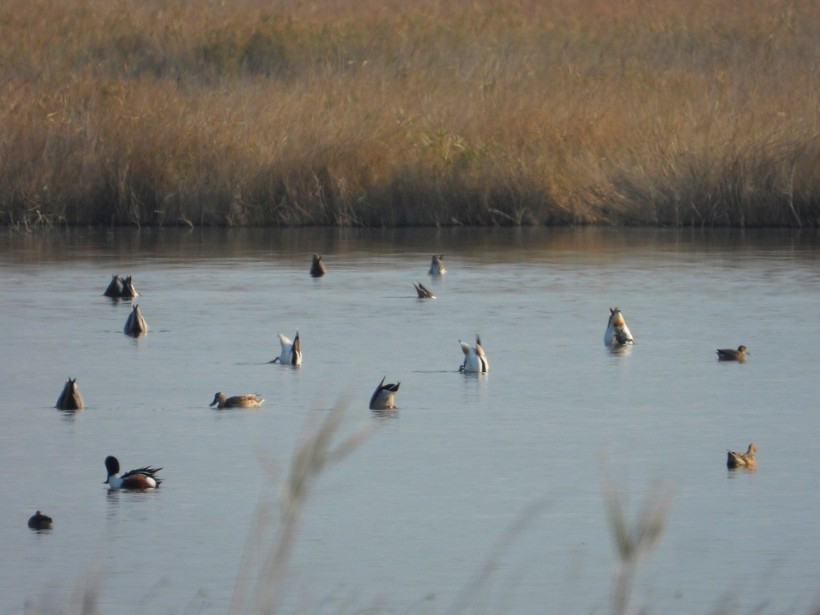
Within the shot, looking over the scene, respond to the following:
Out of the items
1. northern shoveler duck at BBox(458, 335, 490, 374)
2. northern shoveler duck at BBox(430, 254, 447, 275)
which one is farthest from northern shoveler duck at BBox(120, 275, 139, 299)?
northern shoveler duck at BBox(458, 335, 490, 374)

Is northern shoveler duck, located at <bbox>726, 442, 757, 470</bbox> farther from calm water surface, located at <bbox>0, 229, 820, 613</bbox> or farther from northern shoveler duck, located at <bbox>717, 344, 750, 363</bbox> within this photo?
northern shoveler duck, located at <bbox>717, 344, 750, 363</bbox>

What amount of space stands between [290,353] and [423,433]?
2861 mm

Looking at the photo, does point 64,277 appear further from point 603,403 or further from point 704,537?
point 704,537

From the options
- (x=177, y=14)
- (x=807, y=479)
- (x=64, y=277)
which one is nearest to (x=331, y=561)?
(x=807, y=479)

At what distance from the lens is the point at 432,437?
376 inches

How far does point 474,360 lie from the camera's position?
11789 millimetres

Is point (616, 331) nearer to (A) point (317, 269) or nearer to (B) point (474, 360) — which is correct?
(B) point (474, 360)

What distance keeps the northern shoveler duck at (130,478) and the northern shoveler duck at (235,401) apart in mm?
2023

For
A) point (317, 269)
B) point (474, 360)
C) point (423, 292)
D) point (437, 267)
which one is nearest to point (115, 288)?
point (317, 269)

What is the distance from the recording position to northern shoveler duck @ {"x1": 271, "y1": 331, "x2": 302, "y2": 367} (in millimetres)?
12297

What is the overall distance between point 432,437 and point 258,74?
2005 centimetres

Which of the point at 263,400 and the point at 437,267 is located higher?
the point at 437,267

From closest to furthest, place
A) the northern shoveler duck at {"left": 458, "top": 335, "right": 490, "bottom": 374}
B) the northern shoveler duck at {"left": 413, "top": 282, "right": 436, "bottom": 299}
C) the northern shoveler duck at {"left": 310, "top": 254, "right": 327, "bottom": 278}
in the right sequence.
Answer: the northern shoveler duck at {"left": 458, "top": 335, "right": 490, "bottom": 374}
the northern shoveler duck at {"left": 413, "top": 282, "right": 436, "bottom": 299}
the northern shoveler duck at {"left": 310, "top": 254, "right": 327, "bottom": 278}

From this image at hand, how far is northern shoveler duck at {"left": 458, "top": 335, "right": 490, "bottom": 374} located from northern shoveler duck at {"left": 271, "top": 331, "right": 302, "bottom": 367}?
116 cm
